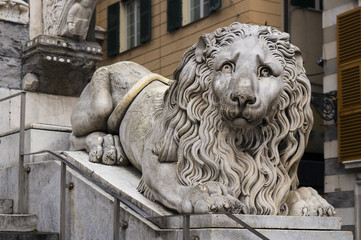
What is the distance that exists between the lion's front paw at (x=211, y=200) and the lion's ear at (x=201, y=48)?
94 centimetres

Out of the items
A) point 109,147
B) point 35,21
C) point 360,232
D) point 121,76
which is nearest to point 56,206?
point 109,147

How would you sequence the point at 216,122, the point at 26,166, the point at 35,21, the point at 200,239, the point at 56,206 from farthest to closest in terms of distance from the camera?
the point at 35,21 → the point at 26,166 → the point at 56,206 → the point at 216,122 → the point at 200,239

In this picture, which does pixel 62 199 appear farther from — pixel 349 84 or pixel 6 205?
pixel 349 84

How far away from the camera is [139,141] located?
8.02 metres

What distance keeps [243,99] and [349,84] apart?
13021 mm

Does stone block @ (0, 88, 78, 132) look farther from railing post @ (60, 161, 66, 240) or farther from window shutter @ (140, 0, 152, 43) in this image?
window shutter @ (140, 0, 152, 43)

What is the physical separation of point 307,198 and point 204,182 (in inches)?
31.5

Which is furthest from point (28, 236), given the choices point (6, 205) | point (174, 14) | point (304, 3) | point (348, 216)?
point (174, 14)

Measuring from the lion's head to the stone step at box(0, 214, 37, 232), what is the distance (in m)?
1.74

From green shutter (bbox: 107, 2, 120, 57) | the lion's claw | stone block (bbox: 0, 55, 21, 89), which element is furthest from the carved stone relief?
green shutter (bbox: 107, 2, 120, 57)

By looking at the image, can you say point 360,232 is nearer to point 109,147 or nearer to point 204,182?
point 109,147

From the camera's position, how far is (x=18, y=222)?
8.37 meters

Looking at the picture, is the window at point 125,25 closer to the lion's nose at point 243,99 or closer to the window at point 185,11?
the window at point 185,11

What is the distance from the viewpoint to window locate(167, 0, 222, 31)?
24.6 metres
